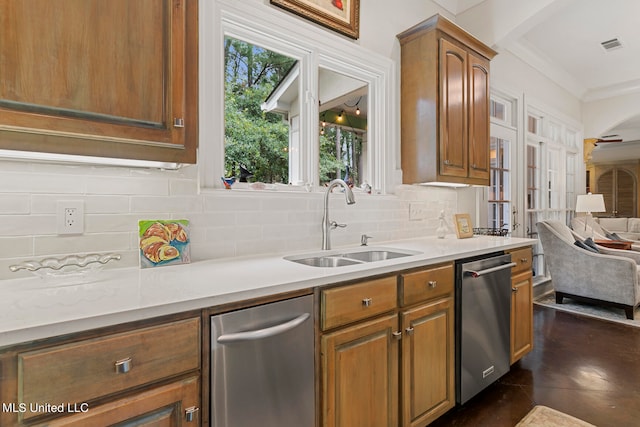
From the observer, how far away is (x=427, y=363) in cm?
168

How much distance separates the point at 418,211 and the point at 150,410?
234 centimetres

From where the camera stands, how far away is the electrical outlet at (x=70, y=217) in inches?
50.6

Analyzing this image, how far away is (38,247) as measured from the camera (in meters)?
1.24

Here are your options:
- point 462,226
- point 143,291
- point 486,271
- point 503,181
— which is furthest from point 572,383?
point 143,291

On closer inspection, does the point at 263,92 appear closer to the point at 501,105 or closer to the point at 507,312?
the point at 507,312

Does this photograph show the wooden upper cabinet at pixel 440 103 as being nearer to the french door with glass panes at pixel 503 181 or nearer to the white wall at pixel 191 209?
the white wall at pixel 191 209

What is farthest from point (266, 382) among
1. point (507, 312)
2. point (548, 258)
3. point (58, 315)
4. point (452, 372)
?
point (548, 258)

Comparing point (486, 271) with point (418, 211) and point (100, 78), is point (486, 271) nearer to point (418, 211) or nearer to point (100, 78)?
point (418, 211)

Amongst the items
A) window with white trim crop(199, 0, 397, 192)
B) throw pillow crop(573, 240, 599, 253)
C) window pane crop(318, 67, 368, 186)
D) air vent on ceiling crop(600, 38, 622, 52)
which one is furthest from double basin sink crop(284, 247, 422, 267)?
air vent on ceiling crop(600, 38, 622, 52)

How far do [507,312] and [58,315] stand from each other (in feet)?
7.71

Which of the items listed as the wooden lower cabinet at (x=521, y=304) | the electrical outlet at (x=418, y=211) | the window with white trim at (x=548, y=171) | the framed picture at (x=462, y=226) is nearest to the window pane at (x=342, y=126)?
the electrical outlet at (x=418, y=211)

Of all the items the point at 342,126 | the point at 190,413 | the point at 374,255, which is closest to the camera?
the point at 190,413

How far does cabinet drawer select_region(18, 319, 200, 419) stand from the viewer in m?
0.76

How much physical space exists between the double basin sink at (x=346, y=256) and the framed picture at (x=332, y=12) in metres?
1.46
